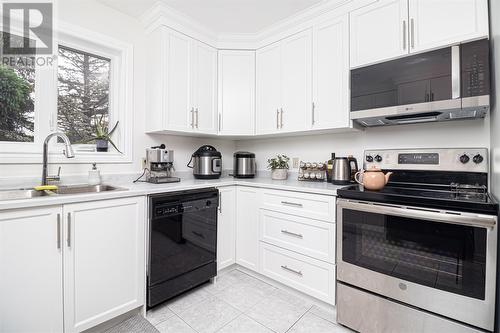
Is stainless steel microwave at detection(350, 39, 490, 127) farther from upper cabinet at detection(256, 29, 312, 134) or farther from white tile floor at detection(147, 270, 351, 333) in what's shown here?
white tile floor at detection(147, 270, 351, 333)

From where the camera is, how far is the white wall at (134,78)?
1.81m

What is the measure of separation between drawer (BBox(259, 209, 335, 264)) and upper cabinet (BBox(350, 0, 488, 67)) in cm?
128

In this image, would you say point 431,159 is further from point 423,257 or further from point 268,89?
point 268,89

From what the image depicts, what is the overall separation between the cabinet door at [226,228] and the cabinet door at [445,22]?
178cm

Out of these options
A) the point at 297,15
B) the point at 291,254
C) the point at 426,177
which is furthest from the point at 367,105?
the point at 291,254

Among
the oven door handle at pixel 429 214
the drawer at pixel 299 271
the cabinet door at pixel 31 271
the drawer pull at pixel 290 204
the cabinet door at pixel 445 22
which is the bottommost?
the drawer at pixel 299 271

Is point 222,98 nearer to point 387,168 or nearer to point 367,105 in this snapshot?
point 367,105

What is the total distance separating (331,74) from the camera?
6.40 ft

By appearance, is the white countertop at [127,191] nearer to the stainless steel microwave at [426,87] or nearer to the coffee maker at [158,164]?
the coffee maker at [158,164]

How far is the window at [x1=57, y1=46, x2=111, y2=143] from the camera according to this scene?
1908 millimetres

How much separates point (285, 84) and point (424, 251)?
1.71m

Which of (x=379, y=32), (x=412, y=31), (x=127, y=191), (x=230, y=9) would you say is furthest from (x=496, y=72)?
(x=127, y=191)

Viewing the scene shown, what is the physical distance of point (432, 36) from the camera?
1487mm

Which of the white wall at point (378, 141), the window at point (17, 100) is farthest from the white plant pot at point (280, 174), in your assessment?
the window at point (17, 100)
